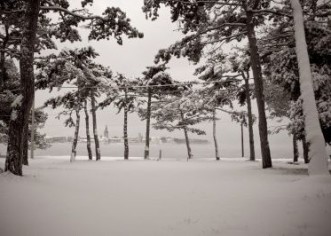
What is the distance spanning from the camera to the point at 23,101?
422 inches

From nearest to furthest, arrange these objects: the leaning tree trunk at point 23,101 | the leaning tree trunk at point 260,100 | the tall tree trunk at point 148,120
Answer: the leaning tree trunk at point 23,101 < the leaning tree trunk at point 260,100 < the tall tree trunk at point 148,120

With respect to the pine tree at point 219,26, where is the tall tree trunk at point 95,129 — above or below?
below

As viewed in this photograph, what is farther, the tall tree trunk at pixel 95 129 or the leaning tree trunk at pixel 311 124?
the tall tree trunk at pixel 95 129

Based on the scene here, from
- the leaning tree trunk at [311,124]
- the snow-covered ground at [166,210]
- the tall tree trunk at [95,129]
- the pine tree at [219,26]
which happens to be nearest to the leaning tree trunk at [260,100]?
the pine tree at [219,26]

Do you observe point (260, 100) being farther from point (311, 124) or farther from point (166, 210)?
point (166, 210)

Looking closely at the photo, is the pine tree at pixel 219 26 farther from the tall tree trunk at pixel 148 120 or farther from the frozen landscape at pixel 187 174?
the tall tree trunk at pixel 148 120

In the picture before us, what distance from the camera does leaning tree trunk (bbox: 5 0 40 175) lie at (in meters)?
10.4

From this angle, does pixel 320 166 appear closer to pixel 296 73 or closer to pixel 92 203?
pixel 296 73

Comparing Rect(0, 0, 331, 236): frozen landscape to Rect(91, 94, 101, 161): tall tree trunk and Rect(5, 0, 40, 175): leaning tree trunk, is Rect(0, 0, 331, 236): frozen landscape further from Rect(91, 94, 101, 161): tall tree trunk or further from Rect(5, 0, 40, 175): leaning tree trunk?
Rect(91, 94, 101, 161): tall tree trunk

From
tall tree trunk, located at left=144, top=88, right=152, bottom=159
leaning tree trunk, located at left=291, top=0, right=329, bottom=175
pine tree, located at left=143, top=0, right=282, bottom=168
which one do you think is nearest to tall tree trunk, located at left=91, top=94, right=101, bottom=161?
tall tree trunk, located at left=144, top=88, right=152, bottom=159

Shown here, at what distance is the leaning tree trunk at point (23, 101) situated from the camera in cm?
1042

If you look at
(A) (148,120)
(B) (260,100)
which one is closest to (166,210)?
(B) (260,100)

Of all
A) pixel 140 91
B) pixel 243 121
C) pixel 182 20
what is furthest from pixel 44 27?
pixel 243 121

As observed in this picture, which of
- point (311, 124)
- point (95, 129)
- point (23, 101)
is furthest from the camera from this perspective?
point (95, 129)
